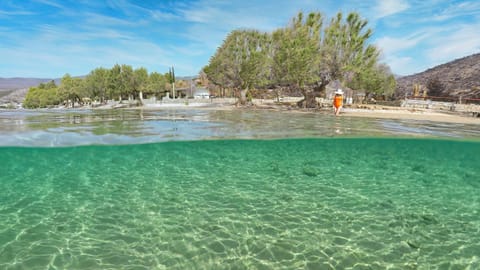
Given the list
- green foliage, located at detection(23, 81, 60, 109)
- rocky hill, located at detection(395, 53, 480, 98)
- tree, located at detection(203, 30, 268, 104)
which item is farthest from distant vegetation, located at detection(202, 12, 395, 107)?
green foliage, located at detection(23, 81, 60, 109)

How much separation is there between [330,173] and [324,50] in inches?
1060

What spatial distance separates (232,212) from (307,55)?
29335 mm

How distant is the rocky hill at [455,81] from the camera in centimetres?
5731

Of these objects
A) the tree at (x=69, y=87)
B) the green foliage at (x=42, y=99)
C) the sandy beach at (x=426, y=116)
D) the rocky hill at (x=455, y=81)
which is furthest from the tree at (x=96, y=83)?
the rocky hill at (x=455, y=81)

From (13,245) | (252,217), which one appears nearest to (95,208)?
(13,245)

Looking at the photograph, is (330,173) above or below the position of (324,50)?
below

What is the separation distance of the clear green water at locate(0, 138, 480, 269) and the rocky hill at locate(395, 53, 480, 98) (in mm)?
54262

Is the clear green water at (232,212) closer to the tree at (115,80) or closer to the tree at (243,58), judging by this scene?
the tree at (243,58)

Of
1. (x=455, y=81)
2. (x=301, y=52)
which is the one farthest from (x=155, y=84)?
(x=455, y=81)

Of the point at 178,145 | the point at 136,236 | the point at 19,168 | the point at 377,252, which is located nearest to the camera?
the point at 377,252

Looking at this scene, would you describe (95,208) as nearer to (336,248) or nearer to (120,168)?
(120,168)

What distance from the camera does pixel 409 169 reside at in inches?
466

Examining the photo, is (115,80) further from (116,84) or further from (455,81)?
(455,81)

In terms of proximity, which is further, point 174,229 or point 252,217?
point 252,217
